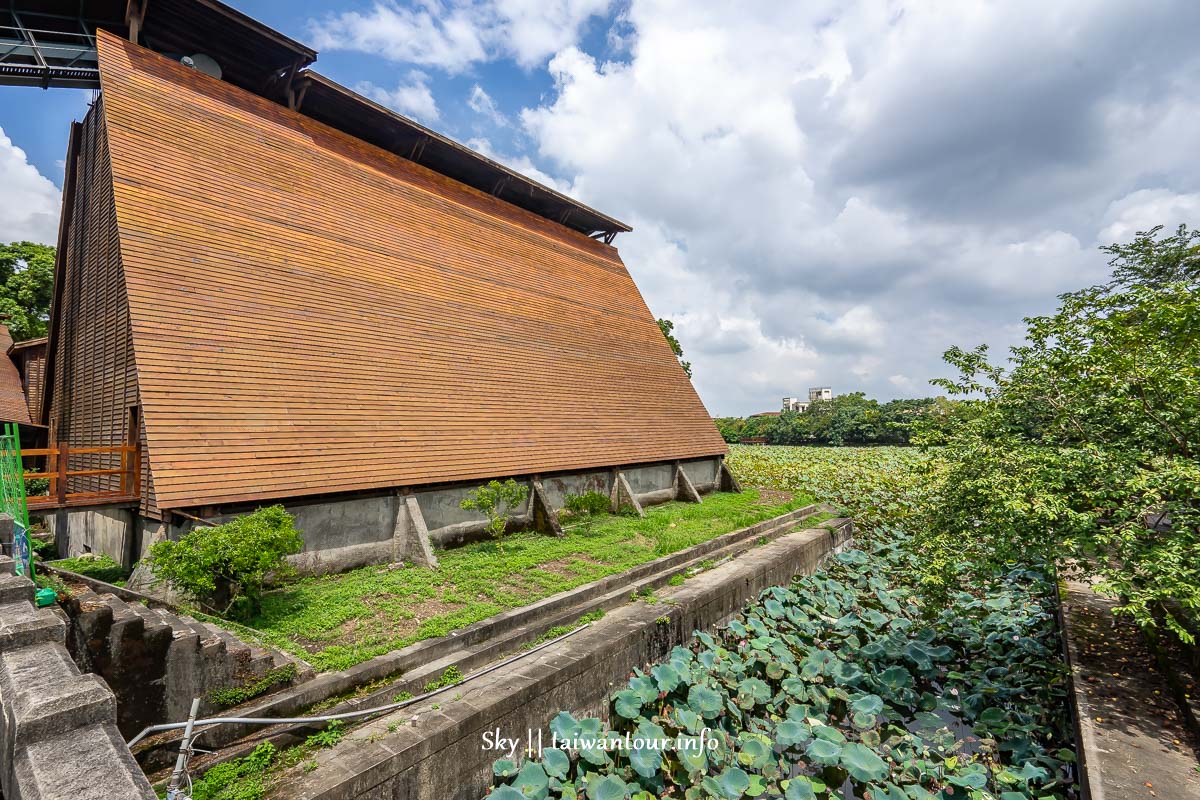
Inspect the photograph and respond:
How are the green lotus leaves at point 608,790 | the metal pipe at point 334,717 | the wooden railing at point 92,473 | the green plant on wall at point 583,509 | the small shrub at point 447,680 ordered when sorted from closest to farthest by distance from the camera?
the metal pipe at point 334,717
the green lotus leaves at point 608,790
the small shrub at point 447,680
the wooden railing at point 92,473
the green plant on wall at point 583,509

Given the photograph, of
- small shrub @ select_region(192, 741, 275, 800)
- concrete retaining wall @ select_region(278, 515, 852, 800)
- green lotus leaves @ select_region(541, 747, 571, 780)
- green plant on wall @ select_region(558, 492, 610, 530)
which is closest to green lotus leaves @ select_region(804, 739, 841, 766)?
concrete retaining wall @ select_region(278, 515, 852, 800)

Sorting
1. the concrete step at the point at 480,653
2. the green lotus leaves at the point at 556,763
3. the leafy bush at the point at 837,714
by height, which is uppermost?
the concrete step at the point at 480,653

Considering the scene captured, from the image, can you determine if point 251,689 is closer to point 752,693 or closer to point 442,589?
point 442,589

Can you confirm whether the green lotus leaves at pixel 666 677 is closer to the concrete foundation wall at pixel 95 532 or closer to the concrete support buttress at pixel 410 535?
the concrete support buttress at pixel 410 535

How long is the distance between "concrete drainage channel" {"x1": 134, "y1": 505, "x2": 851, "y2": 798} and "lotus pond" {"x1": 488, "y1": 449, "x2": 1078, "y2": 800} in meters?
0.97

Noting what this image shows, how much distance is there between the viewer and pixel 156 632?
13.5 ft

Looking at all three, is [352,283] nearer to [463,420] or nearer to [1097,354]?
[463,420]

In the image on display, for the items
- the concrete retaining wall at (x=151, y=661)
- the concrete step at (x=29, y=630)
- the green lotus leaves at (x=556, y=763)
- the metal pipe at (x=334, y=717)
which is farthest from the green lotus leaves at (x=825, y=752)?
the concrete step at (x=29, y=630)

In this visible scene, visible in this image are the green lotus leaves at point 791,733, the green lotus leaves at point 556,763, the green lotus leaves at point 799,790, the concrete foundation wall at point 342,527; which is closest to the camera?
the green lotus leaves at point 799,790

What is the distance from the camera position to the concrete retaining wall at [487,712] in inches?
149

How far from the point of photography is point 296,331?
335 inches

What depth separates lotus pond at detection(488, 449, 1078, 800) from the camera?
464 cm

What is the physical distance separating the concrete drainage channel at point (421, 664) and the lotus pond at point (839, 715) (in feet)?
3.18

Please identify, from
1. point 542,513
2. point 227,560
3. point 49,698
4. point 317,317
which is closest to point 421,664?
point 227,560
